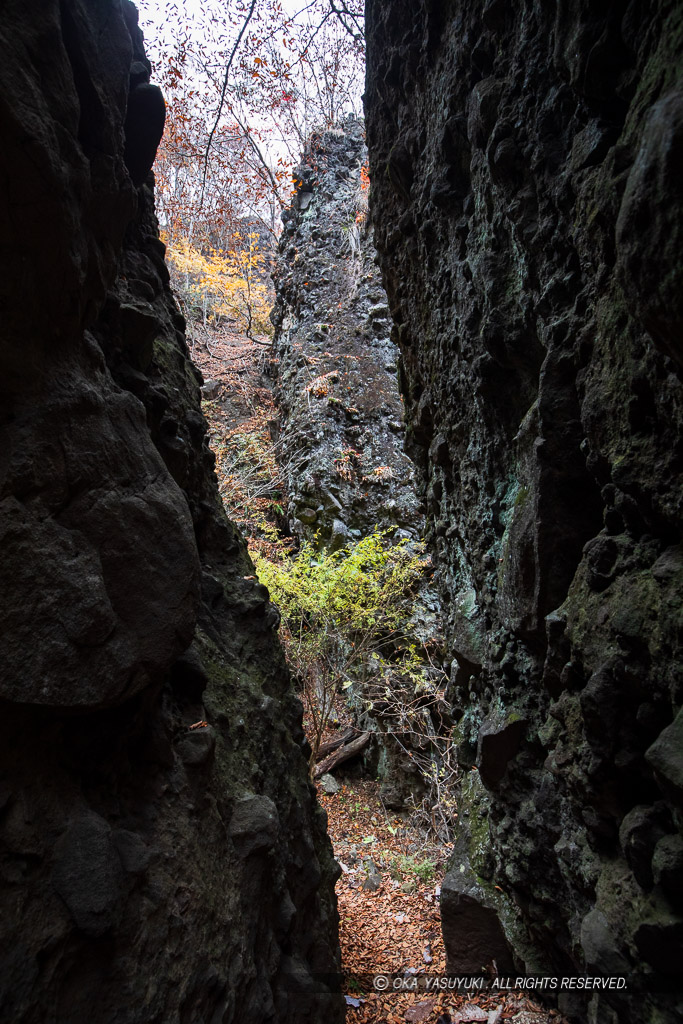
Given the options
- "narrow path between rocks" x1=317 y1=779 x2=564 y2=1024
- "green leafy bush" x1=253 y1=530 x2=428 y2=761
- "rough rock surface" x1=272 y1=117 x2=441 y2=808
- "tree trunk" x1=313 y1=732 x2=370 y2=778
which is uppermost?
"rough rock surface" x1=272 y1=117 x2=441 y2=808

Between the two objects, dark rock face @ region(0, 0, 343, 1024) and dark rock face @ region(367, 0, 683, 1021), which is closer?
dark rock face @ region(0, 0, 343, 1024)

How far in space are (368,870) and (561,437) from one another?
19.9ft

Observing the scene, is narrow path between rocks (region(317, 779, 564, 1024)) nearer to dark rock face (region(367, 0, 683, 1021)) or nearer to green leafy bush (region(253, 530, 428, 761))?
dark rock face (region(367, 0, 683, 1021))

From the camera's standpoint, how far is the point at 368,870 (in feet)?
21.8

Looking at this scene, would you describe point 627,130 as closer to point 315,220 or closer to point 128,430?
Answer: point 128,430

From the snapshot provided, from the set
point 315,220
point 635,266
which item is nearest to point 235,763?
point 635,266

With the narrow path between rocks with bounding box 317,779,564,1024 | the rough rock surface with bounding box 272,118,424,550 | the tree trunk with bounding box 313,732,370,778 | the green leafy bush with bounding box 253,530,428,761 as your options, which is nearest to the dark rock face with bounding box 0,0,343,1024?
the narrow path between rocks with bounding box 317,779,564,1024

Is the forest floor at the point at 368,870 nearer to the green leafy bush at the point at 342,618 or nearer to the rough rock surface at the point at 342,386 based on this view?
the rough rock surface at the point at 342,386

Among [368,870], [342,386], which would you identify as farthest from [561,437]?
[342,386]

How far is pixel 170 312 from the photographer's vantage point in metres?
3.88

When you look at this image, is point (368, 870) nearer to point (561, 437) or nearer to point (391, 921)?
point (391, 921)

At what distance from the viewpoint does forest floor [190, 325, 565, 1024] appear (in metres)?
3.88

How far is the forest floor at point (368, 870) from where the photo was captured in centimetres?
388

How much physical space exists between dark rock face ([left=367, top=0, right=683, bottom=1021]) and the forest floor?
0.42 meters
